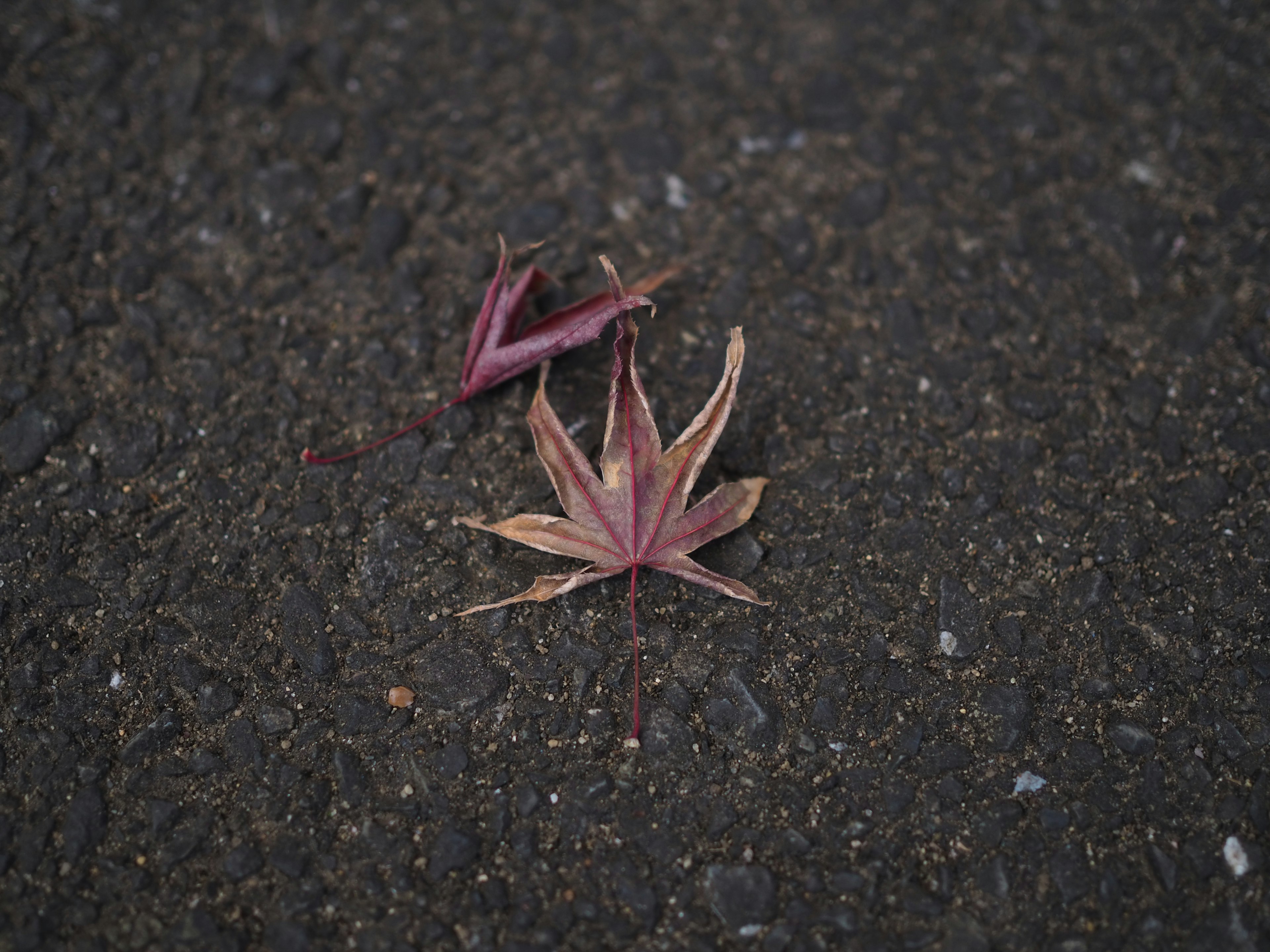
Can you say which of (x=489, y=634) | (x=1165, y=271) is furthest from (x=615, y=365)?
(x=1165, y=271)

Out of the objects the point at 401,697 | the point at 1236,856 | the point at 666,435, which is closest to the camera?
the point at 1236,856

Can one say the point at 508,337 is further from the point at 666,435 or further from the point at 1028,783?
the point at 1028,783

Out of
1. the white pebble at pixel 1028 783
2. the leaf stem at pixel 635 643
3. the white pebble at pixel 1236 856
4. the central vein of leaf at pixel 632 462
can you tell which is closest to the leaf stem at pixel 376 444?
the central vein of leaf at pixel 632 462

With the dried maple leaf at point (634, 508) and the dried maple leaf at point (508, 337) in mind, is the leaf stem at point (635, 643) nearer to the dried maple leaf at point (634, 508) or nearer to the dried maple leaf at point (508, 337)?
the dried maple leaf at point (634, 508)

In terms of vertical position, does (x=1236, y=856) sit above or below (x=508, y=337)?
below

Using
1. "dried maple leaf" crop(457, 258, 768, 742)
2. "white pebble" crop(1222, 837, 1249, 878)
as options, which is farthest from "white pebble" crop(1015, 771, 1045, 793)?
"dried maple leaf" crop(457, 258, 768, 742)

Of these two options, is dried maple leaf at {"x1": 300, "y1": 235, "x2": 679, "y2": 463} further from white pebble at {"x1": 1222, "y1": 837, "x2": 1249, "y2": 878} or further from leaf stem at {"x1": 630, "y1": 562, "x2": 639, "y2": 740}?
white pebble at {"x1": 1222, "y1": 837, "x2": 1249, "y2": 878}

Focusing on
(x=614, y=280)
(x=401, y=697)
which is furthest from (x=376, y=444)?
(x=614, y=280)
